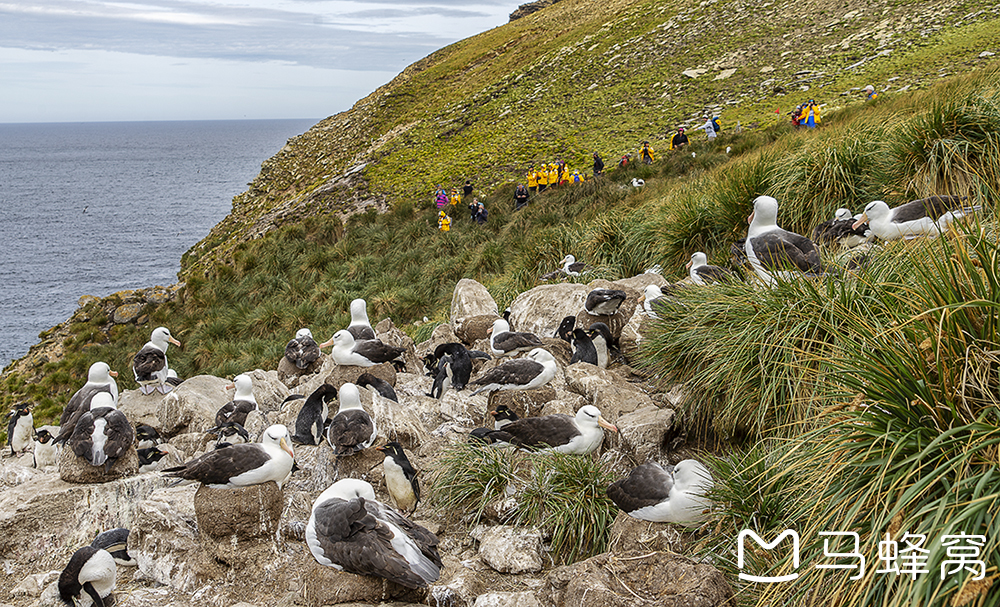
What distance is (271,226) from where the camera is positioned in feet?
122

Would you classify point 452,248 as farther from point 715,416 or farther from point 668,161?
point 715,416

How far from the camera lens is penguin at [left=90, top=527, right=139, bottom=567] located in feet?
19.4

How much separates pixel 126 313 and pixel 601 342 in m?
21.7

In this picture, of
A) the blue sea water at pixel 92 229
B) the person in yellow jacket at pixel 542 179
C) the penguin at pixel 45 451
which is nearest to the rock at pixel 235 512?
the penguin at pixel 45 451

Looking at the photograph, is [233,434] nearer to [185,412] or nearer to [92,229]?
[185,412]

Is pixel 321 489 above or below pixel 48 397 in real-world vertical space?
above

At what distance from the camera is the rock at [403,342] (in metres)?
10.5

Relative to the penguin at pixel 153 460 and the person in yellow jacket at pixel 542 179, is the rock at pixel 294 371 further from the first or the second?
the person in yellow jacket at pixel 542 179

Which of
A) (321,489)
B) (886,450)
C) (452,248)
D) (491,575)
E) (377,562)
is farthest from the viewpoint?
(452,248)

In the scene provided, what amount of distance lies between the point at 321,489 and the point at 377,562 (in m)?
2.36

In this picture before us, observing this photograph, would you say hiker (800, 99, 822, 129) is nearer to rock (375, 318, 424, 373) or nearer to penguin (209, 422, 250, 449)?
rock (375, 318, 424, 373)

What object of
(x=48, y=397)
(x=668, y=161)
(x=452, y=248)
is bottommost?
(x=48, y=397)

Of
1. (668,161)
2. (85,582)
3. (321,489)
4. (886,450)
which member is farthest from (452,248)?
(886,450)

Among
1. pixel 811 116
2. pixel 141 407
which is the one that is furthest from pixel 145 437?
pixel 811 116
